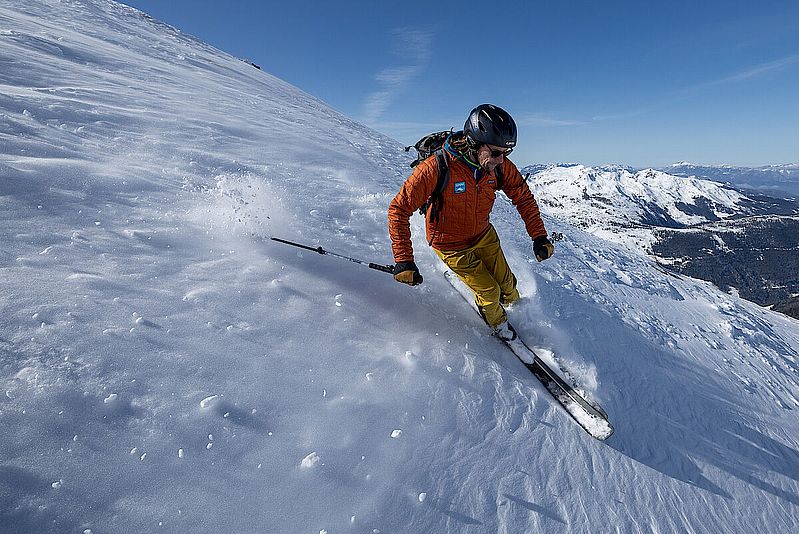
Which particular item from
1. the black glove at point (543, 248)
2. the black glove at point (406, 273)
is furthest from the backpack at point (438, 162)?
the black glove at point (543, 248)

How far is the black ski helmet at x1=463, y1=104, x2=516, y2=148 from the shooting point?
4.79 metres

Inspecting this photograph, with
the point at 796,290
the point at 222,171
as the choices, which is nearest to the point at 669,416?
the point at 222,171

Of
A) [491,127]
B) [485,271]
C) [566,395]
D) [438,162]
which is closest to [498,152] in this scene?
[491,127]

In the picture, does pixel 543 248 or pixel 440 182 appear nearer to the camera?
pixel 440 182

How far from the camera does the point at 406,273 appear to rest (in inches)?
186

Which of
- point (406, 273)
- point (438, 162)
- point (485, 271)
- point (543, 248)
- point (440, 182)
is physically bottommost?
point (485, 271)

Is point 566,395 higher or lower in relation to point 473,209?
lower

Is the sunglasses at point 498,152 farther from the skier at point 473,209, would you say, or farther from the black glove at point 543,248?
the black glove at point 543,248

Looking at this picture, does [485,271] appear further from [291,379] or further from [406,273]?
[291,379]

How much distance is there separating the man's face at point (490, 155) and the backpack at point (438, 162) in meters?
0.45

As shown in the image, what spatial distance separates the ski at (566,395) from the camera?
4.38 metres

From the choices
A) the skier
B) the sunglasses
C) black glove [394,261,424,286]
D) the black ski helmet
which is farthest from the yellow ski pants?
the black ski helmet

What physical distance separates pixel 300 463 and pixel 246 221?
3.87m

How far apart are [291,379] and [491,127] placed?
147 inches
